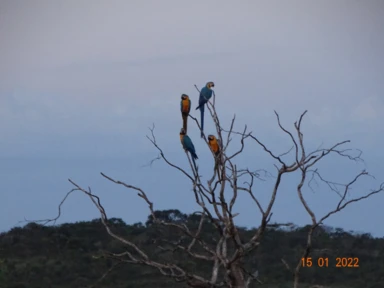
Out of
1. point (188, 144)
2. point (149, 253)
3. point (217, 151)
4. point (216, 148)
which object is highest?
point (149, 253)

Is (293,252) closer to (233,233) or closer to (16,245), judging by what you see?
(16,245)

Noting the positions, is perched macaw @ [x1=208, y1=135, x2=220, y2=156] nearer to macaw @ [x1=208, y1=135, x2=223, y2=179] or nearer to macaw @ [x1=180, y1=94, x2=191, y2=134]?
macaw @ [x1=208, y1=135, x2=223, y2=179]

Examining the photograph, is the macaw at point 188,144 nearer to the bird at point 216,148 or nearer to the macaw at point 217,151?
the bird at point 216,148

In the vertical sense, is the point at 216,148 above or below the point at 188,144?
below

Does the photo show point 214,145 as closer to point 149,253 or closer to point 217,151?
point 217,151

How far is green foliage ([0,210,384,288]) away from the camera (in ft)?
59.0

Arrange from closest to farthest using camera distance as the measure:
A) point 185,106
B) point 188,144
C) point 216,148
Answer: point 216,148, point 188,144, point 185,106

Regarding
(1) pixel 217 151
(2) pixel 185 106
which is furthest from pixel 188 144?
(1) pixel 217 151

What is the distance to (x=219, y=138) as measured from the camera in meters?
6.29

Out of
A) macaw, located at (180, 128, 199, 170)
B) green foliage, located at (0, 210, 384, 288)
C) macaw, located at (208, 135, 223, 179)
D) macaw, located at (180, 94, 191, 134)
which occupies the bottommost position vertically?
macaw, located at (208, 135, 223, 179)

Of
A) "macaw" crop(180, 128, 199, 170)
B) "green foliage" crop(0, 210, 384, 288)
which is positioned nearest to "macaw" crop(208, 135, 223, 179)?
"macaw" crop(180, 128, 199, 170)

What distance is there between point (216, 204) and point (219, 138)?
43 centimetres

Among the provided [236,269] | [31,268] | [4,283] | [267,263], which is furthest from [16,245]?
[236,269]

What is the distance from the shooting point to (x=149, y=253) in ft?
60.1
